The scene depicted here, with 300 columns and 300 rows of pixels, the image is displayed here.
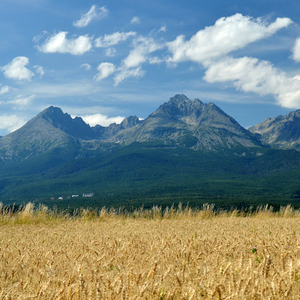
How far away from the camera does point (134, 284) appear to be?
2.50m

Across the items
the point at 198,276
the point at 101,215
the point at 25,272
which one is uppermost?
the point at 198,276

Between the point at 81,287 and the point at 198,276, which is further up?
the point at 81,287

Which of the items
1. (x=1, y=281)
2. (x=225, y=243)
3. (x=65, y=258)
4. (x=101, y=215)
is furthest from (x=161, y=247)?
(x=101, y=215)

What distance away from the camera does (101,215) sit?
1333cm

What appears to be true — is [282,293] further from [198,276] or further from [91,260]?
[91,260]

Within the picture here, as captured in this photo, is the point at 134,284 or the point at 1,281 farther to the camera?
the point at 1,281

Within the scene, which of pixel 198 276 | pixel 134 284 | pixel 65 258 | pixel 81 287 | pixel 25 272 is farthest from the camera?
pixel 65 258

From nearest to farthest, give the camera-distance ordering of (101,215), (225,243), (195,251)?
1. (195,251)
2. (225,243)
3. (101,215)

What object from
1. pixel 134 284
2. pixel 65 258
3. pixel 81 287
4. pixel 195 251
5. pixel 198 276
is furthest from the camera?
pixel 195 251

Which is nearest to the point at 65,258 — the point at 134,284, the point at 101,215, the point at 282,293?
the point at 134,284

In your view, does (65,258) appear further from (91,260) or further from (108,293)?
(108,293)

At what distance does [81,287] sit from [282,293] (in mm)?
1770

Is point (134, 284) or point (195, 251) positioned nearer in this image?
point (134, 284)

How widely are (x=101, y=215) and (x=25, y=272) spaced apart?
987 cm
